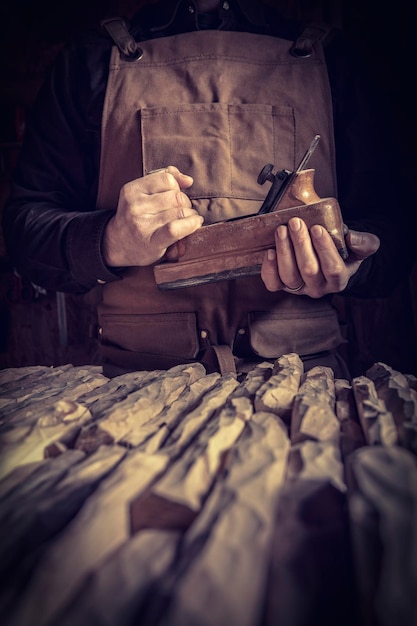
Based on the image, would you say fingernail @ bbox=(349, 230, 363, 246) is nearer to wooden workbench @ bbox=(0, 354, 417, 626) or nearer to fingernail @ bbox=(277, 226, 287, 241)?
fingernail @ bbox=(277, 226, 287, 241)

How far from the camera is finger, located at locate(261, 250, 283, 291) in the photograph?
3.35 feet

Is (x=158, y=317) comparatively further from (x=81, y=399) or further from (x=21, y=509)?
(x=21, y=509)

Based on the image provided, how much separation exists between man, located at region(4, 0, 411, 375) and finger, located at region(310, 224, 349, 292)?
4.1 inches

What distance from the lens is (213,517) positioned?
0.42m

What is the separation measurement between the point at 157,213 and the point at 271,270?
13.4 inches

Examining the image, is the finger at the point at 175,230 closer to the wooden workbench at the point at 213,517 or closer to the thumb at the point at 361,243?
the thumb at the point at 361,243

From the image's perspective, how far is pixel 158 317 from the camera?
1358 mm

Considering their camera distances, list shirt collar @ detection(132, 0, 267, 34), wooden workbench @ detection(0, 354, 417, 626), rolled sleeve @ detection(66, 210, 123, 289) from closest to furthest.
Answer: wooden workbench @ detection(0, 354, 417, 626) < rolled sleeve @ detection(66, 210, 123, 289) < shirt collar @ detection(132, 0, 267, 34)

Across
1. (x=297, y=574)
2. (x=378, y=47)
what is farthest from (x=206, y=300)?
(x=378, y=47)

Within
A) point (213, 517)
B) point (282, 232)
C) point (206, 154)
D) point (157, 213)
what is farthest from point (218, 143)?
point (213, 517)

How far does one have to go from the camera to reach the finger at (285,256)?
98 centimetres

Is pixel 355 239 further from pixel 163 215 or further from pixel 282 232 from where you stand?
pixel 163 215

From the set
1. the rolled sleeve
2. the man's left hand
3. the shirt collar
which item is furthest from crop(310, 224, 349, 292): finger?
the shirt collar

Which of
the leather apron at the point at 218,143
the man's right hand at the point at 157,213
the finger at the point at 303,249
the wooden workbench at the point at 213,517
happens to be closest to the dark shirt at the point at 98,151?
the leather apron at the point at 218,143
